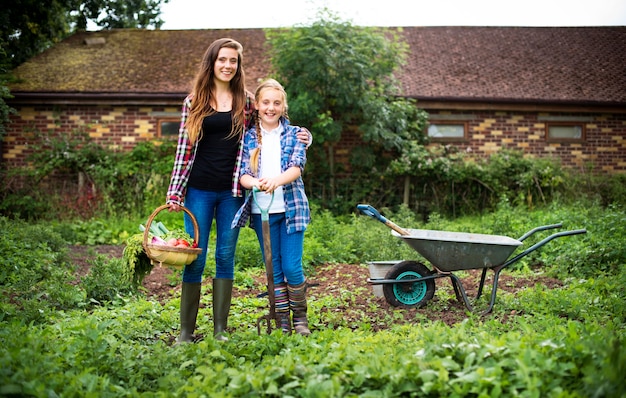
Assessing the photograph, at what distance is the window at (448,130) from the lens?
512 inches

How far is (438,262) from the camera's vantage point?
4902mm

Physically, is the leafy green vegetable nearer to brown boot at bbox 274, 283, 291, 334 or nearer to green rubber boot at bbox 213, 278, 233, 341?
green rubber boot at bbox 213, 278, 233, 341

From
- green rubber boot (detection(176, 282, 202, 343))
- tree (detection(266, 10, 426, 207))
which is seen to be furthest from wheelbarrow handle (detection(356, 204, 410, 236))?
tree (detection(266, 10, 426, 207))

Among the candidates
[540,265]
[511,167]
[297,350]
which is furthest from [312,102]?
[297,350]

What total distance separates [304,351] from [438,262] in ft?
6.09

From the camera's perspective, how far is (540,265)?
23.8 feet

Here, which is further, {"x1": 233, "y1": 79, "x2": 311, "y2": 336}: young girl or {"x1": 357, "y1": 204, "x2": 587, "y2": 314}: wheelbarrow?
{"x1": 357, "y1": 204, "x2": 587, "y2": 314}: wheelbarrow

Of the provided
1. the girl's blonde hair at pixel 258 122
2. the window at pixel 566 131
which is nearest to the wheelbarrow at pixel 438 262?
the girl's blonde hair at pixel 258 122

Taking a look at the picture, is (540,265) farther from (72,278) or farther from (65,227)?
(65,227)

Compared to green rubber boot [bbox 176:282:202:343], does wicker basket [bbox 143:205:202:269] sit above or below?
above

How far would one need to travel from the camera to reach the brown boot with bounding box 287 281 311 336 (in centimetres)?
404

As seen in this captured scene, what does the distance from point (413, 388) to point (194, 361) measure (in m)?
1.20

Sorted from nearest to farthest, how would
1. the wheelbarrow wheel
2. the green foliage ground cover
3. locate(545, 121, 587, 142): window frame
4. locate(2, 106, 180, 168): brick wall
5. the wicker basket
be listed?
the green foliage ground cover < the wicker basket < the wheelbarrow wheel < locate(2, 106, 180, 168): brick wall < locate(545, 121, 587, 142): window frame

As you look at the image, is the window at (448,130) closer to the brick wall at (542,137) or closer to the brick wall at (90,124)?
the brick wall at (542,137)
